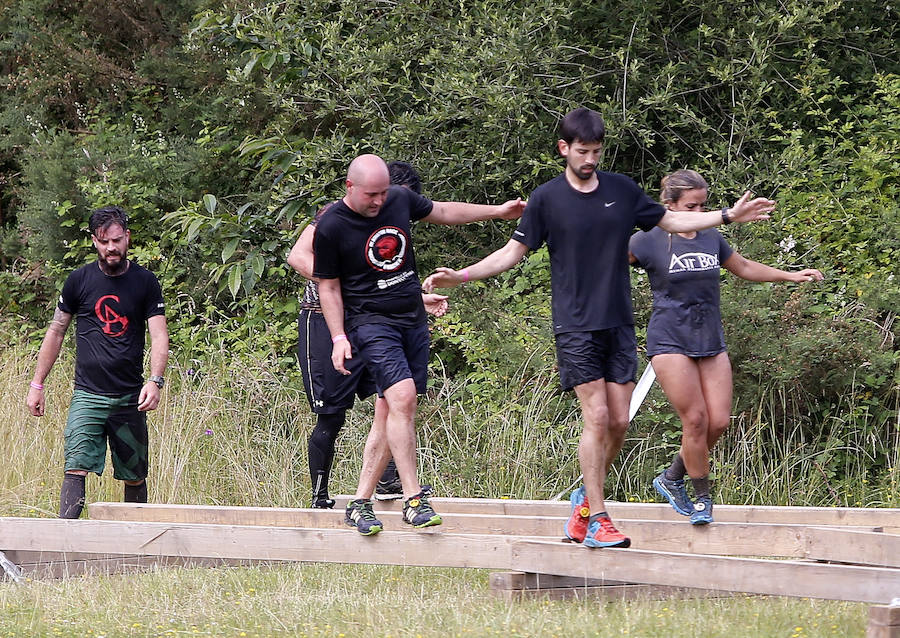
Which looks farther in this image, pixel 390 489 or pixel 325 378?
pixel 390 489

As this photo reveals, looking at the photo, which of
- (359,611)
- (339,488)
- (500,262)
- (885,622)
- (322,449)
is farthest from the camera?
(339,488)

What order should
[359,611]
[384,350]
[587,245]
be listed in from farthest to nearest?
[384,350] → [587,245] → [359,611]

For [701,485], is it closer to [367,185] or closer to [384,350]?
[384,350]

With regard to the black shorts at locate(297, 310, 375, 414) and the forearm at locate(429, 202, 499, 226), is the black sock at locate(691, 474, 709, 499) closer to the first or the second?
the forearm at locate(429, 202, 499, 226)

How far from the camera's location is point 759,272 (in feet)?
22.3

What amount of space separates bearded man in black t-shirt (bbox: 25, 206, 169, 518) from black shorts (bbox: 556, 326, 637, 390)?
3.06 meters

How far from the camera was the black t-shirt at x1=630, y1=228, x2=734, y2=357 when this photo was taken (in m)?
6.47

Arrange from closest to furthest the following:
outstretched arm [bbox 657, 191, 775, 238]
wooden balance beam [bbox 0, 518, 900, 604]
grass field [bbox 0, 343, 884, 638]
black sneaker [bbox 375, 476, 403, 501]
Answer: wooden balance beam [bbox 0, 518, 900, 604]
grass field [bbox 0, 343, 884, 638]
outstretched arm [bbox 657, 191, 775, 238]
black sneaker [bbox 375, 476, 403, 501]

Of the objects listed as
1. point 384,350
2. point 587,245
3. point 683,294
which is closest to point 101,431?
point 384,350

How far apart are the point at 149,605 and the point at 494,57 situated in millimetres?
6565

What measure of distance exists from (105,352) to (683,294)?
12.2 ft

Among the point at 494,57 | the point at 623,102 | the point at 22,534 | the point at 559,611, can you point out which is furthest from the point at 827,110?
the point at 22,534

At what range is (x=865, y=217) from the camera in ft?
33.5

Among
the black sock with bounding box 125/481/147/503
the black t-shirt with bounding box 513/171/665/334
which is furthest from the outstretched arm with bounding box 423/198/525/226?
the black sock with bounding box 125/481/147/503
